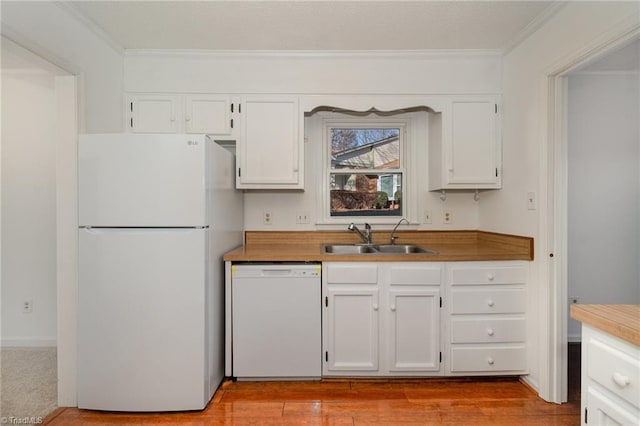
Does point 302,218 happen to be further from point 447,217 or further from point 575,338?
point 575,338

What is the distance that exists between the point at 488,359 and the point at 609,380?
1368 mm

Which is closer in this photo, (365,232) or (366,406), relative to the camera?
(366,406)

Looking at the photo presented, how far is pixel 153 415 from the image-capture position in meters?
1.92

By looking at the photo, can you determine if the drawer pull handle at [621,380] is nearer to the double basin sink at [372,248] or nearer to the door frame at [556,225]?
the door frame at [556,225]

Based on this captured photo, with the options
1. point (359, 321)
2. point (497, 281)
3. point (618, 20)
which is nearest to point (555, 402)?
point (497, 281)

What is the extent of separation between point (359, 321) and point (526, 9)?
227 centimetres

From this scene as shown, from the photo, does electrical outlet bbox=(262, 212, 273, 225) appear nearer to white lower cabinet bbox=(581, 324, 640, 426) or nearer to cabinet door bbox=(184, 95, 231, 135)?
cabinet door bbox=(184, 95, 231, 135)

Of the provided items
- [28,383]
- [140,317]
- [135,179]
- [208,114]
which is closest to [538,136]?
[208,114]

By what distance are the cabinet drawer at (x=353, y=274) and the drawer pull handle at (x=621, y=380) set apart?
1361 mm

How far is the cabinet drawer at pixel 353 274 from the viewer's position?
2.22m

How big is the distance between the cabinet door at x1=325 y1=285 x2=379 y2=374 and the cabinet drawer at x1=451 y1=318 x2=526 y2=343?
22.3 inches

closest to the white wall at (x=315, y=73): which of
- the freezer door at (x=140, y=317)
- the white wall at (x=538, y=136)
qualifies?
the white wall at (x=538, y=136)

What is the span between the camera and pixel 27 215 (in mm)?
2773

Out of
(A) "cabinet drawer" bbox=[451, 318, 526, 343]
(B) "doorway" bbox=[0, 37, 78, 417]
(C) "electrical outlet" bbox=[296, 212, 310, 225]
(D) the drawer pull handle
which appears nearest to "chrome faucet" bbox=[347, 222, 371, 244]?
(C) "electrical outlet" bbox=[296, 212, 310, 225]
